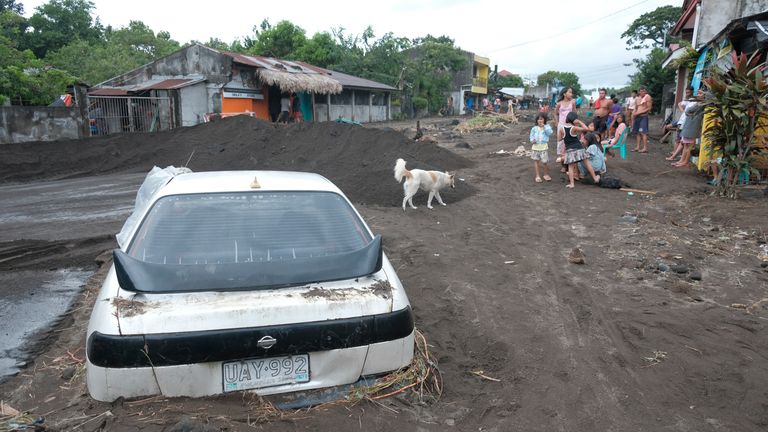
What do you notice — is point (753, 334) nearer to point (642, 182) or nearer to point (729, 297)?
point (729, 297)

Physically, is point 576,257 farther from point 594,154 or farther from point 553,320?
point 594,154

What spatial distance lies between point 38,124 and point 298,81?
12.3 meters

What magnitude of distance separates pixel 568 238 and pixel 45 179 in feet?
46.9

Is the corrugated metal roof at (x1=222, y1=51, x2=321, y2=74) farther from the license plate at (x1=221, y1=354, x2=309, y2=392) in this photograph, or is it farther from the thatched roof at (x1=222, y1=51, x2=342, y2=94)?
the license plate at (x1=221, y1=354, x2=309, y2=392)

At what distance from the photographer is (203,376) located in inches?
91.6

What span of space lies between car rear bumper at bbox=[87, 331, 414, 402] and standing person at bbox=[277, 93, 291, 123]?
23.3 m

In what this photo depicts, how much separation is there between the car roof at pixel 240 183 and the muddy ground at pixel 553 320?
1.34 metres

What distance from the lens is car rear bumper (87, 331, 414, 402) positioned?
7.46ft

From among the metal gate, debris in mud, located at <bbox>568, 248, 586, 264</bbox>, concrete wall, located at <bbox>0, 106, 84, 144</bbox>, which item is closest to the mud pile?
concrete wall, located at <bbox>0, 106, 84, 144</bbox>

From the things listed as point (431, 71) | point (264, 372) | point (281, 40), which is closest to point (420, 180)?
point (264, 372)

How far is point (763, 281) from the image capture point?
491 cm

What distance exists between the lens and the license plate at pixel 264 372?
7.77 ft

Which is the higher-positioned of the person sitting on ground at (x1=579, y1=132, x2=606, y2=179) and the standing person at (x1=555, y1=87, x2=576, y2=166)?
the standing person at (x1=555, y1=87, x2=576, y2=166)

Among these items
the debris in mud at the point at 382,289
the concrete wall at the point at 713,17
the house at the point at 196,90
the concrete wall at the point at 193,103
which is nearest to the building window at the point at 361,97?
the house at the point at 196,90
